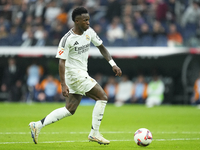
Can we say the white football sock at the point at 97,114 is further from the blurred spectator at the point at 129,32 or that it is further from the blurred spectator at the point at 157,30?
the blurred spectator at the point at 129,32

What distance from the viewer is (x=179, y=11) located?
20781 mm

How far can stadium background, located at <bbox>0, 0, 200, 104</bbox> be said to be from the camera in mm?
19922

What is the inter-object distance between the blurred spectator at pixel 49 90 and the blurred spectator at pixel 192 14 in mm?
7402

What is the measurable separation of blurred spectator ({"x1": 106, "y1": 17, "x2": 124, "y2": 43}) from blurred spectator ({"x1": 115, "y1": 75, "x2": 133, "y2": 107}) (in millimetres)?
2163

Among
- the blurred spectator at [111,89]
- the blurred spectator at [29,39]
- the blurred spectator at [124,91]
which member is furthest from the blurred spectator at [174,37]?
the blurred spectator at [29,39]

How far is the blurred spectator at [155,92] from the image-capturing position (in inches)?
778

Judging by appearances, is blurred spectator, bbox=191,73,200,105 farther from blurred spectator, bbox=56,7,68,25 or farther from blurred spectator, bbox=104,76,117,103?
blurred spectator, bbox=56,7,68,25

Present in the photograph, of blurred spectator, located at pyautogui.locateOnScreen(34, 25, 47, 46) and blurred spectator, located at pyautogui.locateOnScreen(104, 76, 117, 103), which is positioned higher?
blurred spectator, located at pyautogui.locateOnScreen(34, 25, 47, 46)

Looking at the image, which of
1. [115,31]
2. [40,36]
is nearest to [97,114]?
[115,31]

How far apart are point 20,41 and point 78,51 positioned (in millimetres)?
14630

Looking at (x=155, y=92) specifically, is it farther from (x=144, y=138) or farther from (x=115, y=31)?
(x=144, y=138)

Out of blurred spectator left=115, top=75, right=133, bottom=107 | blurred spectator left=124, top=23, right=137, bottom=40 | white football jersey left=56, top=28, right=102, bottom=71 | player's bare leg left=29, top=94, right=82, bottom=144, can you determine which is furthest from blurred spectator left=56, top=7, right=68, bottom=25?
player's bare leg left=29, top=94, right=82, bottom=144

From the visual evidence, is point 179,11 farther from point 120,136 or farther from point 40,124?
point 40,124

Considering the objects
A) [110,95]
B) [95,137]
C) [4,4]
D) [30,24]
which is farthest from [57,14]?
[95,137]
